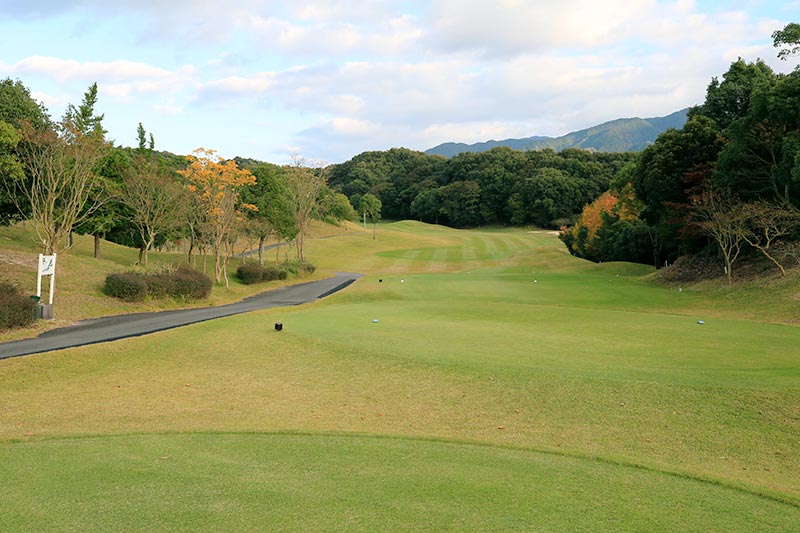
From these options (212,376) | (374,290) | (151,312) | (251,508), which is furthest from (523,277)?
(251,508)

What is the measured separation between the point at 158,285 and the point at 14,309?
1024 cm

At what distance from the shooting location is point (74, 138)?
26734 millimetres

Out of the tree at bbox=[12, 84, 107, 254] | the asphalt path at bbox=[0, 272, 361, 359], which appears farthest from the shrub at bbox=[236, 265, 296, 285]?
the tree at bbox=[12, 84, 107, 254]

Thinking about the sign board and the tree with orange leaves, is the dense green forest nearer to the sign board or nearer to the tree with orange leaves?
the tree with orange leaves

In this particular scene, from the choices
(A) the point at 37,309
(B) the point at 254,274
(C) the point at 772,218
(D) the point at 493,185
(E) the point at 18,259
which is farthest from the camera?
(D) the point at 493,185

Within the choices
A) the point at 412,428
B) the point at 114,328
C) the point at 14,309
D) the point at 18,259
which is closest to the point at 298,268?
the point at 18,259

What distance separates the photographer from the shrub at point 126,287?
87.4 ft

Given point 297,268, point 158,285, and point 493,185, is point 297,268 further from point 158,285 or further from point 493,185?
point 493,185

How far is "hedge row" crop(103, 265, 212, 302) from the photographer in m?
26.7

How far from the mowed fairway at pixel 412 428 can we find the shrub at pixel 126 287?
10.2m

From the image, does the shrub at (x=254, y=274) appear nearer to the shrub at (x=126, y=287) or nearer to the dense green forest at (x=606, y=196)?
the dense green forest at (x=606, y=196)

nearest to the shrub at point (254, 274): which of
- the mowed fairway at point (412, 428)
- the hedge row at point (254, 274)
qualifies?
the hedge row at point (254, 274)

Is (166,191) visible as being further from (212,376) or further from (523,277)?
(212,376)

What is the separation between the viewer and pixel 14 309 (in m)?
18.0
